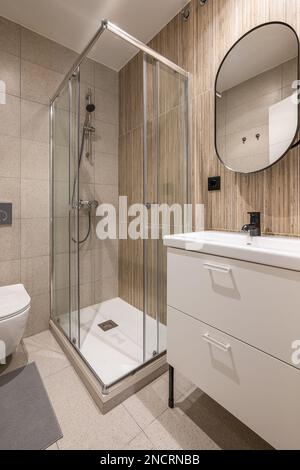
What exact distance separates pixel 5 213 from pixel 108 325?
121 centimetres

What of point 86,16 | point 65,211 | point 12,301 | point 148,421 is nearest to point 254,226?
point 148,421

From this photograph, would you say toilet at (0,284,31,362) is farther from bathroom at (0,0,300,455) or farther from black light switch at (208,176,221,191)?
black light switch at (208,176,221,191)

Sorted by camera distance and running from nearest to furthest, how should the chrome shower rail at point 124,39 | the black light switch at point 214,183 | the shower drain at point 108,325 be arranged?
1. the chrome shower rail at point 124,39
2. the black light switch at point 214,183
3. the shower drain at point 108,325

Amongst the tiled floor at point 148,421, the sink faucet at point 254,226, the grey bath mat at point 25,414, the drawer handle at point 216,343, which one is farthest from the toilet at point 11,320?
the sink faucet at point 254,226

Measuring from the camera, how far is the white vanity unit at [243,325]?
0.71 metres

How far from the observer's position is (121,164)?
2279 mm

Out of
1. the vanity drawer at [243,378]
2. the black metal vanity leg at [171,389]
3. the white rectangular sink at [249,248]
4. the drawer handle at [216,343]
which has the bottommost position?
the black metal vanity leg at [171,389]

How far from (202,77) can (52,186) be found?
1.40 meters


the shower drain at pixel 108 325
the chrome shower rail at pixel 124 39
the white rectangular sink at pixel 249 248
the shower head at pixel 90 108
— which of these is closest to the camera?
the white rectangular sink at pixel 249 248

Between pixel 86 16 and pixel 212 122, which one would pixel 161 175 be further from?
pixel 86 16

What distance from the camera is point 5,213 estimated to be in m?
1.71

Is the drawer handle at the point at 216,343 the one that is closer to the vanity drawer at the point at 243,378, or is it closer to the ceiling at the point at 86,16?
the vanity drawer at the point at 243,378
